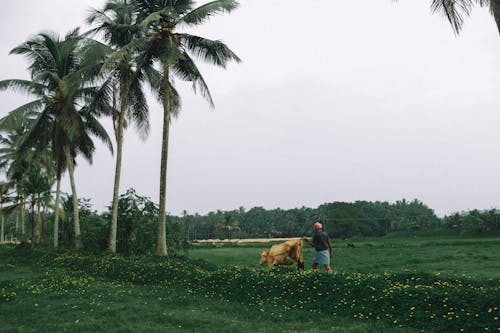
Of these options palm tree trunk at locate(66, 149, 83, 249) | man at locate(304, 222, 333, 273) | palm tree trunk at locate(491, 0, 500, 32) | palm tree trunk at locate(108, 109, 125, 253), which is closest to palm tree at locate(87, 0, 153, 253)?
palm tree trunk at locate(108, 109, 125, 253)

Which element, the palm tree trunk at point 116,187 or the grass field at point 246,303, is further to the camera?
the palm tree trunk at point 116,187

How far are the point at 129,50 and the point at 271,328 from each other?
1383 cm

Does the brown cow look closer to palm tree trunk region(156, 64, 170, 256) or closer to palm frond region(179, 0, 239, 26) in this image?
palm tree trunk region(156, 64, 170, 256)

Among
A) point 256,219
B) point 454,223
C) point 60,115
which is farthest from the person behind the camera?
point 256,219

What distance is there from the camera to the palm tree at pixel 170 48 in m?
17.2

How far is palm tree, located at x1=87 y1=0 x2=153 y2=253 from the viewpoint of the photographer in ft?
64.1

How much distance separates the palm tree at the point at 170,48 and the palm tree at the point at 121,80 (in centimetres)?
110

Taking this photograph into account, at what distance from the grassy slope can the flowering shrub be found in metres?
0.46

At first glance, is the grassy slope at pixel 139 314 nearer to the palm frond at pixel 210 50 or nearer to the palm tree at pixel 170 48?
the palm tree at pixel 170 48

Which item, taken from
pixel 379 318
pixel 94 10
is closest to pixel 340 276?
pixel 379 318

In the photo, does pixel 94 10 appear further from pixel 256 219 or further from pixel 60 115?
pixel 256 219

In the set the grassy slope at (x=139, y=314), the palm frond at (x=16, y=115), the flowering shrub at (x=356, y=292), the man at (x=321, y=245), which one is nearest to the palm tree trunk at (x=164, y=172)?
the flowering shrub at (x=356, y=292)

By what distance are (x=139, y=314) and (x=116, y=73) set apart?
567 inches

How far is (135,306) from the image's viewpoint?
993 centimetres
